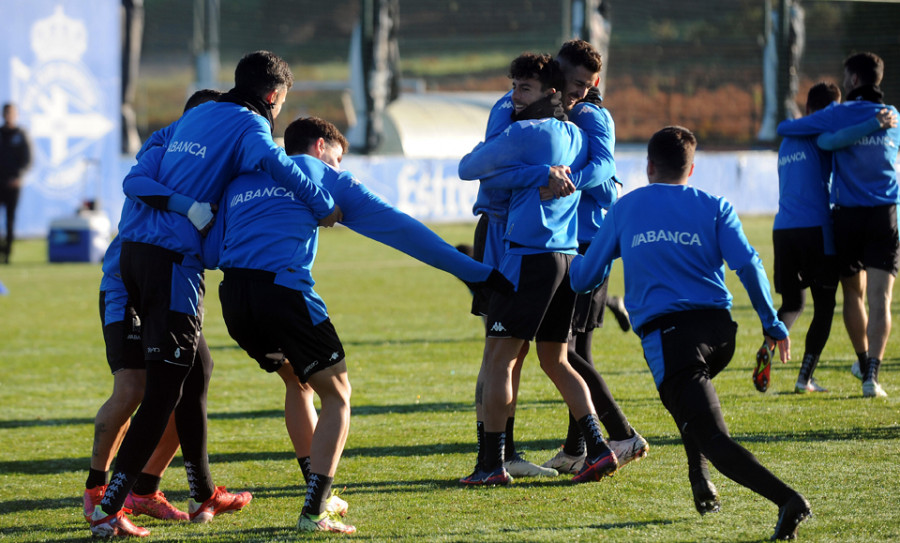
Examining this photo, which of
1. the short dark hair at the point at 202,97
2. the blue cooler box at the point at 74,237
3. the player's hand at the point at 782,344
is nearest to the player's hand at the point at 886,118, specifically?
the player's hand at the point at 782,344

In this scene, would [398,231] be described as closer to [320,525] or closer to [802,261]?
[320,525]

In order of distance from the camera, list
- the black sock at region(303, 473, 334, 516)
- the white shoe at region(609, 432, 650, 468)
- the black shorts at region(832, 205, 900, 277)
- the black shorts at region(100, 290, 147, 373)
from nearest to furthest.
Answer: the black sock at region(303, 473, 334, 516)
the black shorts at region(100, 290, 147, 373)
the white shoe at region(609, 432, 650, 468)
the black shorts at region(832, 205, 900, 277)

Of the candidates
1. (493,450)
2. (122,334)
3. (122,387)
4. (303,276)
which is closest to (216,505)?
(122,387)

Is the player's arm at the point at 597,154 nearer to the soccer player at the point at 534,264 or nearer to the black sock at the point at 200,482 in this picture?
the soccer player at the point at 534,264

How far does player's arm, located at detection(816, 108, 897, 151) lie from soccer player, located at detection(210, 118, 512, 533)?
3419 millimetres

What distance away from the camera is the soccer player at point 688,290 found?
424 cm

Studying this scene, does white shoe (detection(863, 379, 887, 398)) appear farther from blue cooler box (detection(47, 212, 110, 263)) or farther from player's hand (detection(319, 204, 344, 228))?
blue cooler box (detection(47, 212, 110, 263))

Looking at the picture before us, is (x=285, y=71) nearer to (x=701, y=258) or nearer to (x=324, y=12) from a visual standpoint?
(x=701, y=258)

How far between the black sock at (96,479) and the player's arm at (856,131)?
472cm

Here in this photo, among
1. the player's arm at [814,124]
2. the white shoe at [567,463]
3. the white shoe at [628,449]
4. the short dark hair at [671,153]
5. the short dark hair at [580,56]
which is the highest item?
the short dark hair at [580,56]

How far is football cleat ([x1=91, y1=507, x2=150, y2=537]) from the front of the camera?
14.6 feet

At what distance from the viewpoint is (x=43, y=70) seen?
22828mm

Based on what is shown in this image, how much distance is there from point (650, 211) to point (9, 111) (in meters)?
16.4

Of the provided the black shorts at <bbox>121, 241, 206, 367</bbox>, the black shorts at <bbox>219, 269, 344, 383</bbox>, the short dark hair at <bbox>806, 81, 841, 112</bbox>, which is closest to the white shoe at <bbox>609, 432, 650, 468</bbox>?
the black shorts at <bbox>219, 269, 344, 383</bbox>
